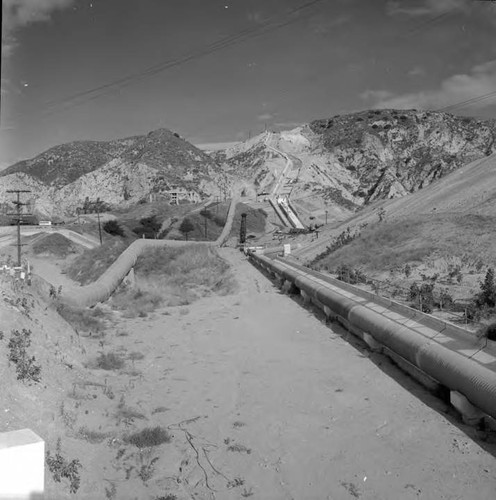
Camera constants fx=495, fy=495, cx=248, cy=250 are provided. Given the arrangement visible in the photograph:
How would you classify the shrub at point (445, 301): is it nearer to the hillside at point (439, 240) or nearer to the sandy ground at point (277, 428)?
the hillside at point (439, 240)

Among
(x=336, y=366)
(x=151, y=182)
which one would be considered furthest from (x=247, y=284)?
(x=151, y=182)

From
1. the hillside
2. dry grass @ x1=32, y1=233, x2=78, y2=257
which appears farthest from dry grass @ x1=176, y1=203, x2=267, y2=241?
the hillside

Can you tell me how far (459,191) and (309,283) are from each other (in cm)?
2442

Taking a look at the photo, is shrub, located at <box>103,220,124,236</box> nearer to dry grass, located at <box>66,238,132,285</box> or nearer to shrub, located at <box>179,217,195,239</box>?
shrub, located at <box>179,217,195,239</box>

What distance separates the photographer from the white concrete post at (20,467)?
3.38 meters

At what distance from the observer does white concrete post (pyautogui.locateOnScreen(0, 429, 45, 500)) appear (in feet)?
11.1

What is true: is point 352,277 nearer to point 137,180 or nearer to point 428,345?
point 428,345

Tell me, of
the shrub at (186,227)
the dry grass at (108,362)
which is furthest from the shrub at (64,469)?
the shrub at (186,227)

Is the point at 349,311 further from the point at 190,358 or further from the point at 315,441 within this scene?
the point at 315,441

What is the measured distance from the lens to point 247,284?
3466 centimetres

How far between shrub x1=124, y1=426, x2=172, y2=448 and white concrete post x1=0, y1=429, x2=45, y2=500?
6.19m

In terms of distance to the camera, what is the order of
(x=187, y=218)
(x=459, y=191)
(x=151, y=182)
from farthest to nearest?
1. (x=151, y=182)
2. (x=187, y=218)
3. (x=459, y=191)

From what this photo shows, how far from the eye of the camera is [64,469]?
25.0 ft

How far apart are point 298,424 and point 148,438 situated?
316 cm
